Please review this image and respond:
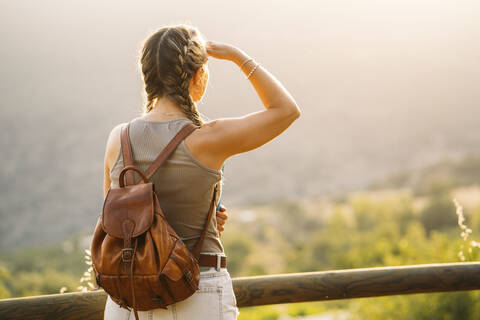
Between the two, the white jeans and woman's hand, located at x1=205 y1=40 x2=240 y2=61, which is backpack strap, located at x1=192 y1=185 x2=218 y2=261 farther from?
woman's hand, located at x1=205 y1=40 x2=240 y2=61

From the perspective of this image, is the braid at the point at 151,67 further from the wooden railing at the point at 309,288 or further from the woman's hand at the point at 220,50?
the wooden railing at the point at 309,288

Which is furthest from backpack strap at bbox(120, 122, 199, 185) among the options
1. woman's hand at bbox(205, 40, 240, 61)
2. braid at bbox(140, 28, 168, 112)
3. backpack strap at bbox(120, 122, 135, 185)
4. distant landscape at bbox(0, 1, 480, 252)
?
distant landscape at bbox(0, 1, 480, 252)

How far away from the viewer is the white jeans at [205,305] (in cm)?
123

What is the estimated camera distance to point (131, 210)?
1.16 metres

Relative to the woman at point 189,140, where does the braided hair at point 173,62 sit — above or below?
above

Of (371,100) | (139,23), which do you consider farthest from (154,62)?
(139,23)

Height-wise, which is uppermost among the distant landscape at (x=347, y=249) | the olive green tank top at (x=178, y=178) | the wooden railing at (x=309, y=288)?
the olive green tank top at (x=178, y=178)

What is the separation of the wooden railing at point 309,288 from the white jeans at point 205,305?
0.74 metres

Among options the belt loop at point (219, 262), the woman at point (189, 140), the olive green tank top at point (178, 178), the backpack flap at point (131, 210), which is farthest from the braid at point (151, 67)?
the belt loop at point (219, 262)

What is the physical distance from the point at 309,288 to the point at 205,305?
0.94 metres

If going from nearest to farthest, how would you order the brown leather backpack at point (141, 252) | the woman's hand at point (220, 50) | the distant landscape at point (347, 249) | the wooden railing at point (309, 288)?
the brown leather backpack at point (141, 252)
the woman's hand at point (220, 50)
the wooden railing at point (309, 288)
the distant landscape at point (347, 249)

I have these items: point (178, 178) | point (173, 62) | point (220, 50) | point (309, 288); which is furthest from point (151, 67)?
point (309, 288)

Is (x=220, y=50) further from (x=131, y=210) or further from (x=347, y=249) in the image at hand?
(x=347, y=249)

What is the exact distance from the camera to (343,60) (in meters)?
39.9
